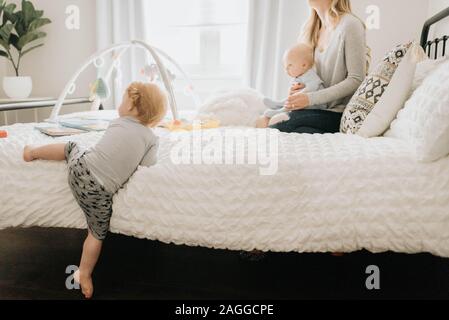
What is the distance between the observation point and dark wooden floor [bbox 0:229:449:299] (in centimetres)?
126

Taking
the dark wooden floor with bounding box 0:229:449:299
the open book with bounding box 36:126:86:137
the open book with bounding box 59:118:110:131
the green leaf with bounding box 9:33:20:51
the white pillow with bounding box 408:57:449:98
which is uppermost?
the green leaf with bounding box 9:33:20:51

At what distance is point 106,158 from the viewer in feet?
3.69

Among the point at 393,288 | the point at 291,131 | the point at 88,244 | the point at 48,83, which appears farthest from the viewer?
the point at 48,83

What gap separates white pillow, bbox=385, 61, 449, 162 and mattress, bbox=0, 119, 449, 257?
40 millimetres

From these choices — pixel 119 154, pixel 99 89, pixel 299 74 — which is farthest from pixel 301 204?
pixel 99 89

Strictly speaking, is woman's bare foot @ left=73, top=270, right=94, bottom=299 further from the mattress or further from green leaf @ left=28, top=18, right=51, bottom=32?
green leaf @ left=28, top=18, right=51, bottom=32

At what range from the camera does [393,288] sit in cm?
130

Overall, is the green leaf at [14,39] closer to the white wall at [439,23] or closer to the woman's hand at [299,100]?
the woman's hand at [299,100]

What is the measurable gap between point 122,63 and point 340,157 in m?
2.41

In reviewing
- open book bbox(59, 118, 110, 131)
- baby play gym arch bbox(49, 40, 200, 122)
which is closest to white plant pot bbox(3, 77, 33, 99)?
baby play gym arch bbox(49, 40, 200, 122)

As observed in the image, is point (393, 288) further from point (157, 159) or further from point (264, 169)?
point (157, 159)

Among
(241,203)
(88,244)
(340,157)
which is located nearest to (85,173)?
(88,244)

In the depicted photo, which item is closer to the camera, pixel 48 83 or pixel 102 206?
pixel 102 206

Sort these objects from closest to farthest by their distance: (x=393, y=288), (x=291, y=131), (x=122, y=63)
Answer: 1. (x=393, y=288)
2. (x=291, y=131)
3. (x=122, y=63)
